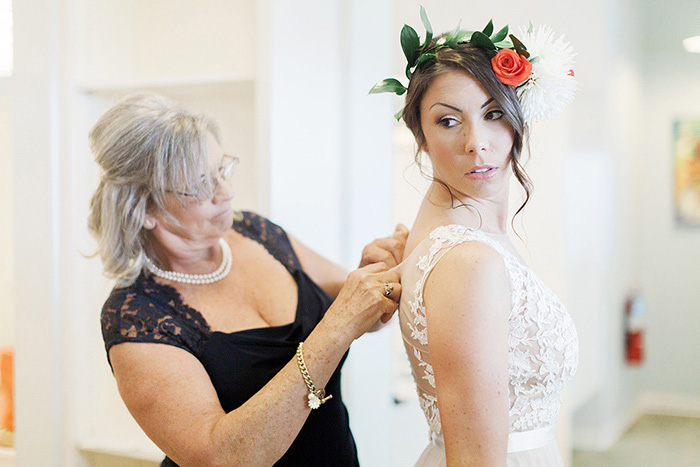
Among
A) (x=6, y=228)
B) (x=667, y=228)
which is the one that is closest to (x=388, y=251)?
(x=667, y=228)

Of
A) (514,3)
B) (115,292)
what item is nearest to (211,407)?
(115,292)

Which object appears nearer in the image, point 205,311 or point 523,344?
point 523,344

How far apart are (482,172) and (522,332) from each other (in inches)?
9.2

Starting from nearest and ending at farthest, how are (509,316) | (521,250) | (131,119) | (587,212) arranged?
(509,316), (131,119), (521,250), (587,212)

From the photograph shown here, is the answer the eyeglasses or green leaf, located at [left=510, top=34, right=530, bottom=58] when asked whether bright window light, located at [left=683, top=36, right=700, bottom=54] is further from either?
the eyeglasses

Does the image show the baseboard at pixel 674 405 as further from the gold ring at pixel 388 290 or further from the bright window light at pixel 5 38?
the bright window light at pixel 5 38

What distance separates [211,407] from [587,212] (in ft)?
6.22

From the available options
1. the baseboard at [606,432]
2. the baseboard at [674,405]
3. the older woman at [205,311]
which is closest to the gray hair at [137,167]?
the older woman at [205,311]

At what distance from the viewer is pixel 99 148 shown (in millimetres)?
1176

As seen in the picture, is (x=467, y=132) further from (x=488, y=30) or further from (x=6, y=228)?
(x=6, y=228)

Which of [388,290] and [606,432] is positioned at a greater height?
[388,290]

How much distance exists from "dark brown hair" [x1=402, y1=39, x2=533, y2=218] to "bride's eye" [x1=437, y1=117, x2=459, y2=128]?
0.05m

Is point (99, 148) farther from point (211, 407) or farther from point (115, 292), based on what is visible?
point (211, 407)

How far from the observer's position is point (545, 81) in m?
0.89
